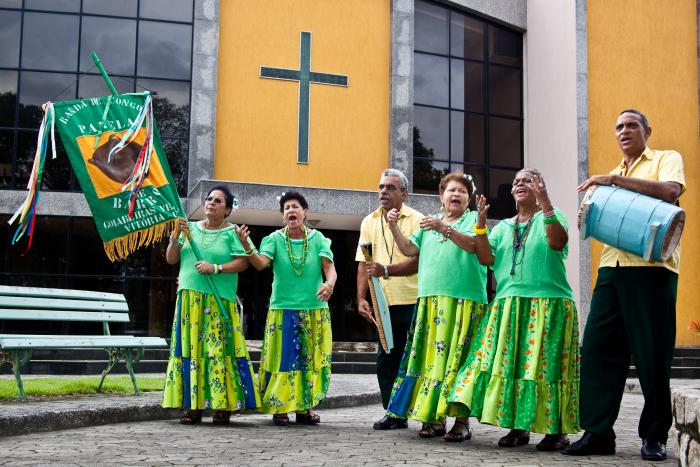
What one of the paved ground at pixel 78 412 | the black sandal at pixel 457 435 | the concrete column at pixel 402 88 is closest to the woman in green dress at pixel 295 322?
the paved ground at pixel 78 412

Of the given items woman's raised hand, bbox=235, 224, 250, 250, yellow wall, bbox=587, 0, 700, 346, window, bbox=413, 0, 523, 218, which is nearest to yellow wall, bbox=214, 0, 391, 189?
window, bbox=413, 0, 523, 218

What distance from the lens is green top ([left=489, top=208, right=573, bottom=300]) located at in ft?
17.7

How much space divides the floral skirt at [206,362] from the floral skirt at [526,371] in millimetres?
2044

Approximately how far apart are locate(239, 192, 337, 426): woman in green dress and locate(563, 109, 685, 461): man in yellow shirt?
2.38 meters

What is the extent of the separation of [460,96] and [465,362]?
17.4m

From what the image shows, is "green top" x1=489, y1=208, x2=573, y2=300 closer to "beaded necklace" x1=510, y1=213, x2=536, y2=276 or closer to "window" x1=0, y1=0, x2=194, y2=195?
"beaded necklace" x1=510, y1=213, x2=536, y2=276

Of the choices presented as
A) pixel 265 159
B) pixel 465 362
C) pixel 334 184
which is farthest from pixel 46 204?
pixel 465 362

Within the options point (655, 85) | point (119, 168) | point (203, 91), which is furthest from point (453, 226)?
point (655, 85)

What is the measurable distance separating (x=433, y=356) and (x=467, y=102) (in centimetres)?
1744

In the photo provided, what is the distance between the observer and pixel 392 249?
6.74 metres

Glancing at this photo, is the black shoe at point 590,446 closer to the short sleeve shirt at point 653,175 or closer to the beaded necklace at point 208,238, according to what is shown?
the short sleeve shirt at point 653,175

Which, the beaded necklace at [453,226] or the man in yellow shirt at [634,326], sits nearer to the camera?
the man in yellow shirt at [634,326]

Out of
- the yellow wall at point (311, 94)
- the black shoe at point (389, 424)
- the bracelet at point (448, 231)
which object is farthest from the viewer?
the yellow wall at point (311, 94)

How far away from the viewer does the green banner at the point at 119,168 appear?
6.98 metres
